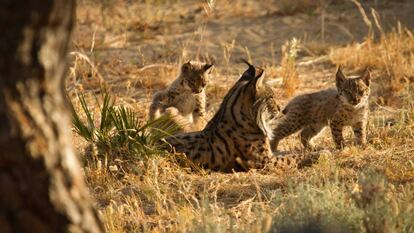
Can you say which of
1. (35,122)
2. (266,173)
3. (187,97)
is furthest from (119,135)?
(35,122)

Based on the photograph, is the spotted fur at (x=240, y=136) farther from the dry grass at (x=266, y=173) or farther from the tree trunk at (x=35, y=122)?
the tree trunk at (x=35, y=122)

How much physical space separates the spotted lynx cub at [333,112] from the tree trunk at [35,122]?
593 cm

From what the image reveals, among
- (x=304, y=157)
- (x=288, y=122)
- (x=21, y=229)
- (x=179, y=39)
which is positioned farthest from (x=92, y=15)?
(x=21, y=229)

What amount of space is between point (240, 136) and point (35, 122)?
5.06 metres

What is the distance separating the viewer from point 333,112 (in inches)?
407

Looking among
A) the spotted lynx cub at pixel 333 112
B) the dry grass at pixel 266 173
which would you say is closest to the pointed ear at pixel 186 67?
the dry grass at pixel 266 173

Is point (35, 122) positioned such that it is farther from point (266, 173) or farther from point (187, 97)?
point (187, 97)

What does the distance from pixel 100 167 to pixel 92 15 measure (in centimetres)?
950

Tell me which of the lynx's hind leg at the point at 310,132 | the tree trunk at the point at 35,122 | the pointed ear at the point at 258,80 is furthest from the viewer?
the lynx's hind leg at the point at 310,132

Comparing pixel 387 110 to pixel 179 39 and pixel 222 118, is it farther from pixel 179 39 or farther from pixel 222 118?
pixel 179 39

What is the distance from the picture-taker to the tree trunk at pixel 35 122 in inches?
162

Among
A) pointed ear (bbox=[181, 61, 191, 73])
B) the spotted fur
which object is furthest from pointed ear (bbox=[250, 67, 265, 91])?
pointed ear (bbox=[181, 61, 191, 73])

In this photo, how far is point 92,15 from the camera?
17328 millimetres

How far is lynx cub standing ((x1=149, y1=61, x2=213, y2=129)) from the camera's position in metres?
11.3
